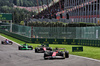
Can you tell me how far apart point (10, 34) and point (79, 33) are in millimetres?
27067

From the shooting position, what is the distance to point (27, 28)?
51.7m

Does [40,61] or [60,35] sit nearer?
[40,61]

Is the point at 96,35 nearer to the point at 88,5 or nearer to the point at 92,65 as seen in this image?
the point at 92,65

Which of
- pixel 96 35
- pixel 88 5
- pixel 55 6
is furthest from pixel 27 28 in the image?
pixel 55 6

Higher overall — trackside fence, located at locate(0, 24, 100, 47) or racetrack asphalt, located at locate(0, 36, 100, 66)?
trackside fence, located at locate(0, 24, 100, 47)

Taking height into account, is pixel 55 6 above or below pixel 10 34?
above

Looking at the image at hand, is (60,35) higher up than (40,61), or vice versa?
(60,35)

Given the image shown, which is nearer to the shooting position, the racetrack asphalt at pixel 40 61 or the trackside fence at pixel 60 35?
the racetrack asphalt at pixel 40 61

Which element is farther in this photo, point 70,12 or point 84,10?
point 70,12

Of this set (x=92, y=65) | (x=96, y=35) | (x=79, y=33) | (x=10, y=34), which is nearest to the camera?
(x=92, y=65)

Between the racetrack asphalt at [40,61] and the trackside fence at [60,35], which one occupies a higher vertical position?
the trackside fence at [60,35]

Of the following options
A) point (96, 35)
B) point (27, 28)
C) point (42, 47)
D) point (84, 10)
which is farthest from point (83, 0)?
point (42, 47)

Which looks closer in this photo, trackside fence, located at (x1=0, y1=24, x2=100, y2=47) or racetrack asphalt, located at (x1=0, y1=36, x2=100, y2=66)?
racetrack asphalt, located at (x1=0, y1=36, x2=100, y2=66)

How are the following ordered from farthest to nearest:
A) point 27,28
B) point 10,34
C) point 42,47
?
point 10,34
point 27,28
point 42,47
